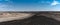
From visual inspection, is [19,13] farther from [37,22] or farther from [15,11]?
[37,22]

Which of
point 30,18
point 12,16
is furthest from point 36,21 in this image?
point 12,16

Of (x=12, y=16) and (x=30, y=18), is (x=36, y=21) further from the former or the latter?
(x=12, y=16)

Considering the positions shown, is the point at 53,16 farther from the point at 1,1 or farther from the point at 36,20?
the point at 1,1

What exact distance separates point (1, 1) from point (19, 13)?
160 mm

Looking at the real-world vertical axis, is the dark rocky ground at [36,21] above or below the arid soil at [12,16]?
below

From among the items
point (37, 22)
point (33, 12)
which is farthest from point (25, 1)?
point (37, 22)

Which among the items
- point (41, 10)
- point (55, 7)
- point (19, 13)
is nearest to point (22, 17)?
point (19, 13)

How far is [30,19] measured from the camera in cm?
75

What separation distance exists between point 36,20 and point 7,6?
0.86 feet

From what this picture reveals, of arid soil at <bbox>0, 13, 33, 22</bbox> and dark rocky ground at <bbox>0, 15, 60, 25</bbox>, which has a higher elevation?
arid soil at <bbox>0, 13, 33, 22</bbox>

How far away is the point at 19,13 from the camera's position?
0.70 m

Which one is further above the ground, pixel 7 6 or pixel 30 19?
pixel 7 6

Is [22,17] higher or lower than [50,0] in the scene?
lower

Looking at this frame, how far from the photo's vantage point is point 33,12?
69 cm
